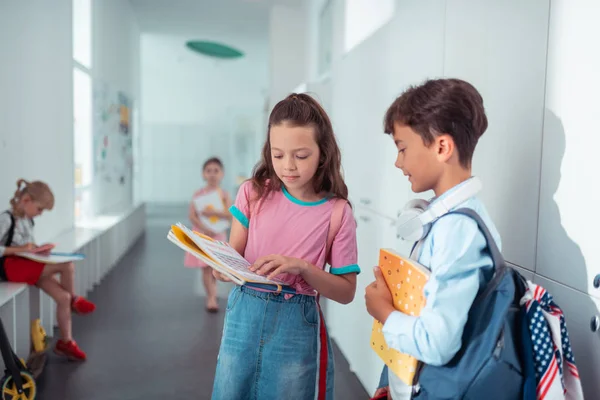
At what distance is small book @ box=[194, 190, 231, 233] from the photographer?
4445mm

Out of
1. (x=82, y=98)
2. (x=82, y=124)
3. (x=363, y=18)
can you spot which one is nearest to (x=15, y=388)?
(x=363, y=18)

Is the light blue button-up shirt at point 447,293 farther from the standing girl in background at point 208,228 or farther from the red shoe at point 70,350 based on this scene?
the standing girl in background at point 208,228

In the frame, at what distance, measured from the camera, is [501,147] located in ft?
4.95

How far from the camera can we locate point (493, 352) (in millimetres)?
951

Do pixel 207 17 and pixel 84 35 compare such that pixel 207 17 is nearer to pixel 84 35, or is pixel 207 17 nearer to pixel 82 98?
pixel 84 35

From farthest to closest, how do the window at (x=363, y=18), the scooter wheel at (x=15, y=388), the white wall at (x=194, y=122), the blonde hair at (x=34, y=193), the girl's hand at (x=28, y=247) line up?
the white wall at (x=194, y=122), the blonde hair at (x=34, y=193), the girl's hand at (x=28, y=247), the window at (x=363, y=18), the scooter wheel at (x=15, y=388)

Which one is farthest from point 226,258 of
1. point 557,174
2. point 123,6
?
point 123,6

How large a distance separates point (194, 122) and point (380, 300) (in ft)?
44.5

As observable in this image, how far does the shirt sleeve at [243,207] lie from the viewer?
1467mm

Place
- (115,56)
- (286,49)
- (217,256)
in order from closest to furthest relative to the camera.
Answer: (217,256) → (115,56) → (286,49)

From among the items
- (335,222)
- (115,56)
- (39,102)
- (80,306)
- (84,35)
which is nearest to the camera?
(335,222)

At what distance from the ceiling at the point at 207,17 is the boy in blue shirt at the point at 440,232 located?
6727 millimetres

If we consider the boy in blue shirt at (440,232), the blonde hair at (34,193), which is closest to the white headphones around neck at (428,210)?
the boy in blue shirt at (440,232)

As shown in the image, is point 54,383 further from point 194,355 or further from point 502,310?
point 502,310
